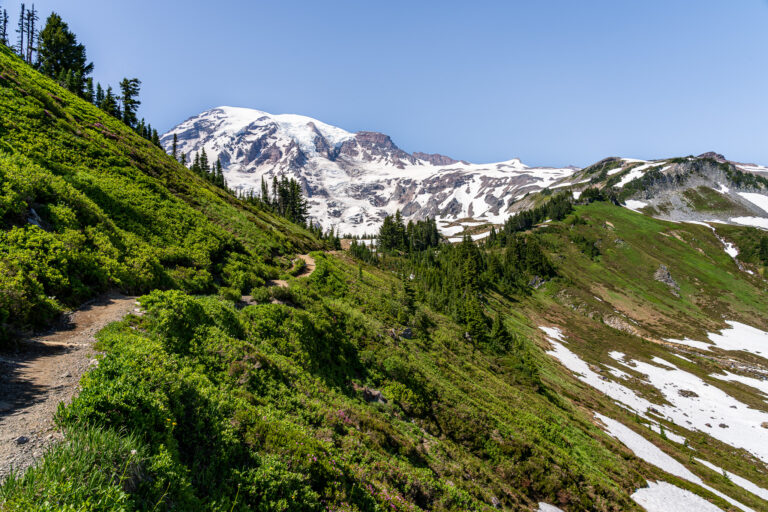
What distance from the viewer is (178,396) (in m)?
7.35

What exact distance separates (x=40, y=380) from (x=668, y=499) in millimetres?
42390

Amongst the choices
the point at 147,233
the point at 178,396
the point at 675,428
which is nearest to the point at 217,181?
the point at 147,233

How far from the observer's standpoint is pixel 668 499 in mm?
26953

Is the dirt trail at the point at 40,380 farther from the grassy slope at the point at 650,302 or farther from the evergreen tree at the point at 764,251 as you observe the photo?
the evergreen tree at the point at 764,251

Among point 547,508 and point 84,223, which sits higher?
point 84,223

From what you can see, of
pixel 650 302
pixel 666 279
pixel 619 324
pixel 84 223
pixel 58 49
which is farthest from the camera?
pixel 666 279

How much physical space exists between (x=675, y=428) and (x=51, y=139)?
273 feet

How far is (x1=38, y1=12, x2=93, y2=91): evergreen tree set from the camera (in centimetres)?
6932

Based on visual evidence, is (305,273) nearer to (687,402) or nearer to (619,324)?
(687,402)

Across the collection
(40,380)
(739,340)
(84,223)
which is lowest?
(739,340)

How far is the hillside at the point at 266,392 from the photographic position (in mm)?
6223

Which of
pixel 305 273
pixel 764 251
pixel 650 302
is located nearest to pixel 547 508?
pixel 305 273

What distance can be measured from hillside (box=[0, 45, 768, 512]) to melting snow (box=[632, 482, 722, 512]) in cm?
28

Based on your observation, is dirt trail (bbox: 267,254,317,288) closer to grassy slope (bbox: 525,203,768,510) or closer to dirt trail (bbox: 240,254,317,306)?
dirt trail (bbox: 240,254,317,306)
